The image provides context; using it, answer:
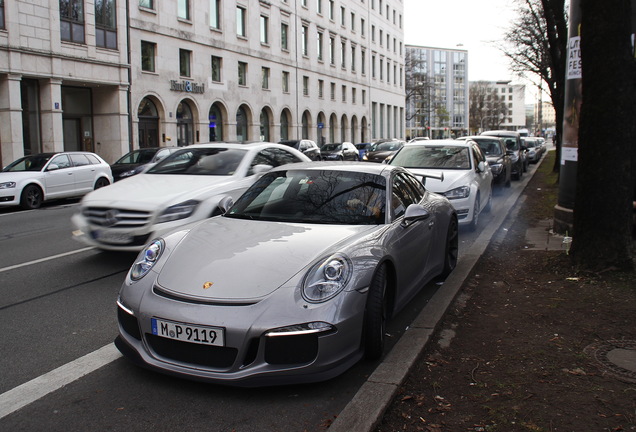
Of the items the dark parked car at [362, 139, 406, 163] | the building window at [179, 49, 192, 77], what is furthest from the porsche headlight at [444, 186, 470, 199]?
the building window at [179, 49, 192, 77]

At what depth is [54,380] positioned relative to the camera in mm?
4016

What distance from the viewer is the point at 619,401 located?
3627 millimetres

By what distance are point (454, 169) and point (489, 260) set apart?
347cm

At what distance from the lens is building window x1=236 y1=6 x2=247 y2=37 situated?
130 ft

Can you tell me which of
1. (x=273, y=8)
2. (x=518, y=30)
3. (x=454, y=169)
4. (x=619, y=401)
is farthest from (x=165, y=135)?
(x=619, y=401)

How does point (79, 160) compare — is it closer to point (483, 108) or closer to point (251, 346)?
point (251, 346)

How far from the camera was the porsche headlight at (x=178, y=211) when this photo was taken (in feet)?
23.7

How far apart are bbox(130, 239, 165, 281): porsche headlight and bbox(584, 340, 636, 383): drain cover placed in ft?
10.7

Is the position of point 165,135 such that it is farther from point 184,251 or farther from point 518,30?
point 184,251

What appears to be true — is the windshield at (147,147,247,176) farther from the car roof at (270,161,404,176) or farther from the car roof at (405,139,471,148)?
the car roof at (405,139,471,148)

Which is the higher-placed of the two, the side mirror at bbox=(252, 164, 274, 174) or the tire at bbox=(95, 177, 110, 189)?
the side mirror at bbox=(252, 164, 274, 174)

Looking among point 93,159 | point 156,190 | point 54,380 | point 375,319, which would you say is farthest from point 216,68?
point 375,319

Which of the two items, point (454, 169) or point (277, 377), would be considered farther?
point (454, 169)

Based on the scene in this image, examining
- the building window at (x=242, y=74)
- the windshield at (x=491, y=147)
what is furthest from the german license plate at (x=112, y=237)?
the building window at (x=242, y=74)
